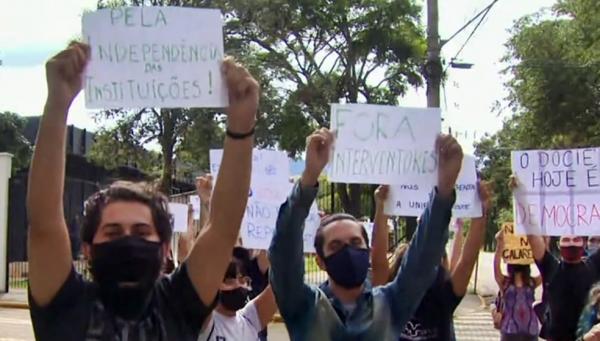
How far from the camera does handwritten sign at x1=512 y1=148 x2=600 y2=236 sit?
523cm

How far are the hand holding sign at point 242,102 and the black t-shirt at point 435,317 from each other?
7.05 feet

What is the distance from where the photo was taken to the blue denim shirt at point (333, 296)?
301cm

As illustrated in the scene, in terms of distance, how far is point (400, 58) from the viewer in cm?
2305

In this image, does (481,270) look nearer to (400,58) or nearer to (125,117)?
(400,58)

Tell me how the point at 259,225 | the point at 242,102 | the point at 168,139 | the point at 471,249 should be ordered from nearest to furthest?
the point at 242,102 → the point at 471,249 → the point at 259,225 → the point at 168,139

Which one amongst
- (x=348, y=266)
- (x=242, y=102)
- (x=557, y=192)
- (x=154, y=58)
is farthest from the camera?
(x=557, y=192)

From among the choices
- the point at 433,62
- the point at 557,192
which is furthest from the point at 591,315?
the point at 433,62

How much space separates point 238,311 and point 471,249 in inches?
47.8

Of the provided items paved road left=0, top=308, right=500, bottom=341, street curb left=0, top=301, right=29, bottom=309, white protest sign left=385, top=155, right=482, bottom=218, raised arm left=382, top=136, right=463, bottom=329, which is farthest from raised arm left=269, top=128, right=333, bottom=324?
street curb left=0, top=301, right=29, bottom=309

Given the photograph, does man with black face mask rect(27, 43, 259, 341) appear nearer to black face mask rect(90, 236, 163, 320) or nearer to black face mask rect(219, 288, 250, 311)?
black face mask rect(90, 236, 163, 320)

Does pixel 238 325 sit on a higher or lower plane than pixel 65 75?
lower

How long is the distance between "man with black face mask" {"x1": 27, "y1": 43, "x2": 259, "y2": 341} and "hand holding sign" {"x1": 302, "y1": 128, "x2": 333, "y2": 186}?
1.74 feet

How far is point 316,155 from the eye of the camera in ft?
10.0

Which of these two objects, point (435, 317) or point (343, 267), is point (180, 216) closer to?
point (435, 317)
